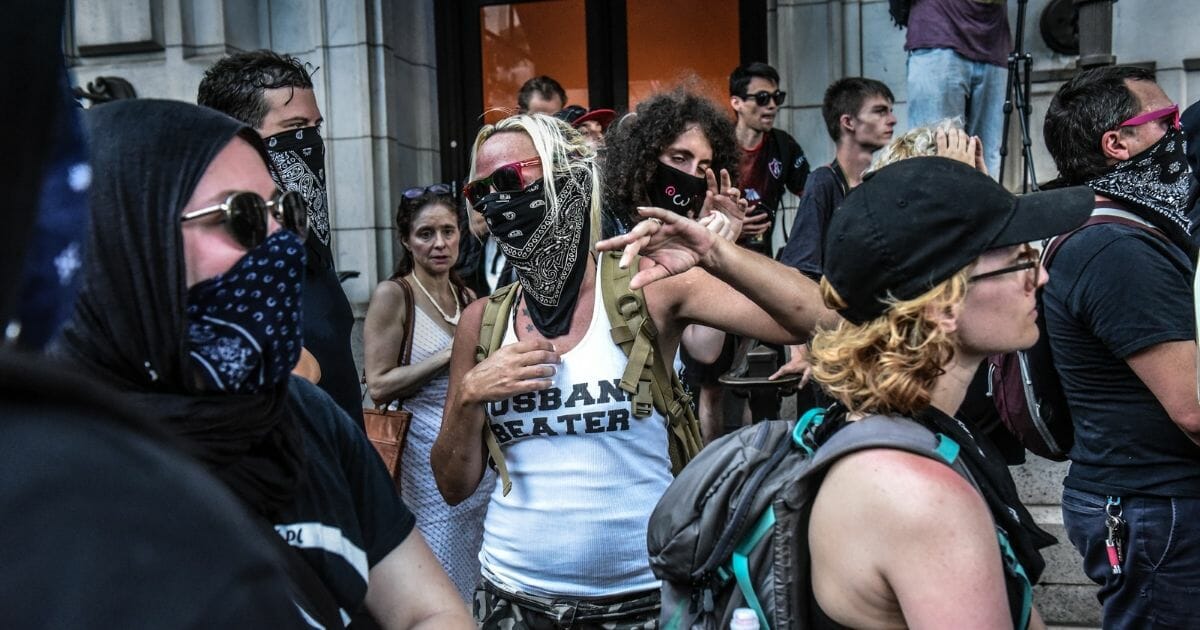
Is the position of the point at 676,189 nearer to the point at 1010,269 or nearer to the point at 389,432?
the point at 389,432

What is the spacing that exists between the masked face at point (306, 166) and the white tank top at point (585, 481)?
3.07 ft

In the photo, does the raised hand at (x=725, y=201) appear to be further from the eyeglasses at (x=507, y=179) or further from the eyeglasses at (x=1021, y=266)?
the eyeglasses at (x=1021, y=266)

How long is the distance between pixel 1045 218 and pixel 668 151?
221 centimetres

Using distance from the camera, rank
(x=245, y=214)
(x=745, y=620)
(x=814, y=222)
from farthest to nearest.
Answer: (x=814, y=222) < (x=745, y=620) < (x=245, y=214)

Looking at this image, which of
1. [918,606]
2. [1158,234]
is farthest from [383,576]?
[1158,234]

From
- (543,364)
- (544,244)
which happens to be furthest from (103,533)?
(544,244)

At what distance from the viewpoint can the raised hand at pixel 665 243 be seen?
A: 2455 millimetres

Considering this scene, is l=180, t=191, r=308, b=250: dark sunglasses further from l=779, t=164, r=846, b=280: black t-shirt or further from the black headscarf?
l=779, t=164, r=846, b=280: black t-shirt

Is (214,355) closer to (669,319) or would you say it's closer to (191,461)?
(191,461)

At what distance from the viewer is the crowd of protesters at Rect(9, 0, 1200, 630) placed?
61cm

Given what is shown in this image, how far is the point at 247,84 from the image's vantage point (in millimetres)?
3262

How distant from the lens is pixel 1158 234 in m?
3.10

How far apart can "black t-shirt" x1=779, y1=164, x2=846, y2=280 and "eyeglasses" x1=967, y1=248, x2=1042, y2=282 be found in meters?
3.08

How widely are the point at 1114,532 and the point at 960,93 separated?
3832 mm
